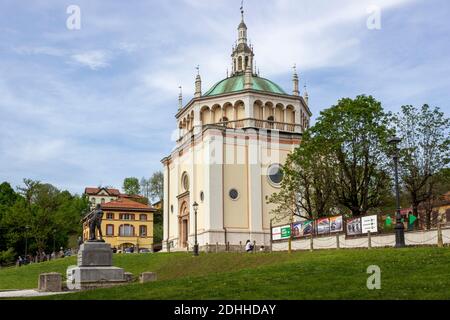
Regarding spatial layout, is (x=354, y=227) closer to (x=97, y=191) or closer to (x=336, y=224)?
(x=336, y=224)

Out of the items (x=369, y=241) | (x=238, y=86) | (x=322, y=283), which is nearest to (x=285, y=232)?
(x=369, y=241)

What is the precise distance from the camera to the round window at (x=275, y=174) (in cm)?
4933

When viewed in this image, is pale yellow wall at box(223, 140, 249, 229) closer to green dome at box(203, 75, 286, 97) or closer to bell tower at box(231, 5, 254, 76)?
green dome at box(203, 75, 286, 97)

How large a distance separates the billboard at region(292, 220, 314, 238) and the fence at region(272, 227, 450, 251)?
0.35 metres

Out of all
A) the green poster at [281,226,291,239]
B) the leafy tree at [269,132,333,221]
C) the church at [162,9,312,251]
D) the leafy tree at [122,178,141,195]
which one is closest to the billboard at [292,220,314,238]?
the green poster at [281,226,291,239]

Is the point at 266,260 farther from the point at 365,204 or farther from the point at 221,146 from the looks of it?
the point at 221,146

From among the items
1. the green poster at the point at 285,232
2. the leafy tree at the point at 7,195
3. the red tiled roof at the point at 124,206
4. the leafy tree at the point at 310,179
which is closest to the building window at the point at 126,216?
the red tiled roof at the point at 124,206

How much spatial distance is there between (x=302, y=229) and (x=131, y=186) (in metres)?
82.0

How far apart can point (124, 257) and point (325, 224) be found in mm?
16828

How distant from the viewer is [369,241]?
27.2 meters

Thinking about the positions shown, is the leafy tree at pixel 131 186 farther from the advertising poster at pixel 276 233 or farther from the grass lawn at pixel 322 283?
the grass lawn at pixel 322 283

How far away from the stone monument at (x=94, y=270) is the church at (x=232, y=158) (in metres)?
20.7

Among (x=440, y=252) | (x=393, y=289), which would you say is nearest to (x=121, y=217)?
(x=440, y=252)

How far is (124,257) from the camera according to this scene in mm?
41156
